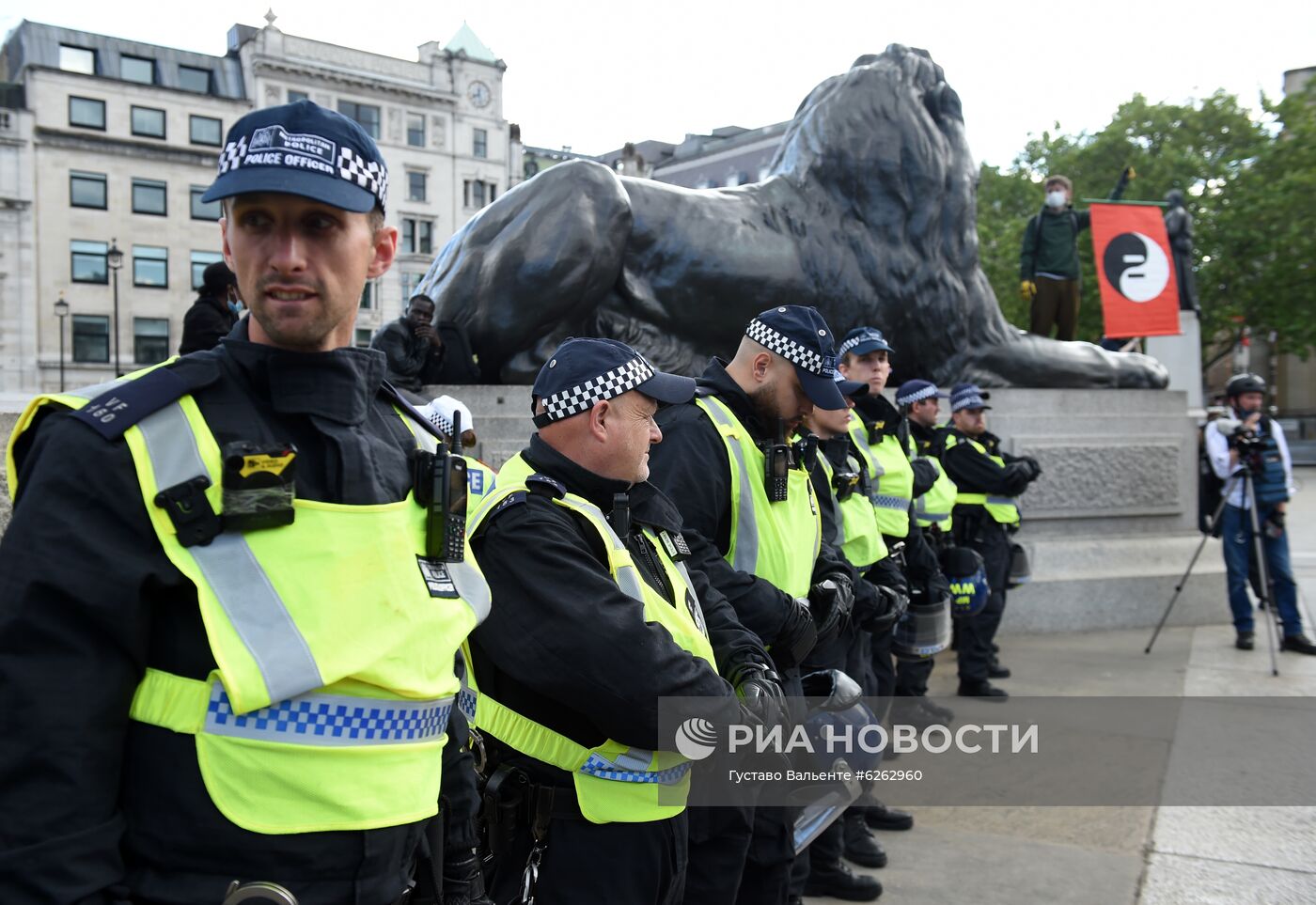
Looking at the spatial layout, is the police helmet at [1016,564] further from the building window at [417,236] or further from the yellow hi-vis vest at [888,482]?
the building window at [417,236]

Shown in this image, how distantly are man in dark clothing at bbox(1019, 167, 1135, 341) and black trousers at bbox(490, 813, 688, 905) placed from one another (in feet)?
27.2

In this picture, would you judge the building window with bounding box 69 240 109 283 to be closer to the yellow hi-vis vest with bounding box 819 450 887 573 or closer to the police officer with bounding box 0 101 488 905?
the yellow hi-vis vest with bounding box 819 450 887 573

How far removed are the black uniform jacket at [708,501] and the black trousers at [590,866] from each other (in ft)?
2.82

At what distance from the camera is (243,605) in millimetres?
1421

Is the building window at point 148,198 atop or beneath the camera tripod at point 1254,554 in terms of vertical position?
atop

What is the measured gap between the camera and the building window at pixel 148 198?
45.9 m

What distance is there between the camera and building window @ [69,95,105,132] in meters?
45.9

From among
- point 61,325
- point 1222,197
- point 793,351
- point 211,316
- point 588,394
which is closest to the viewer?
point 588,394

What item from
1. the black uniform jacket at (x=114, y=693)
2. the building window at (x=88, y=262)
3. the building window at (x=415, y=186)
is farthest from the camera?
the building window at (x=415, y=186)

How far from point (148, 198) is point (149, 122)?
153 inches

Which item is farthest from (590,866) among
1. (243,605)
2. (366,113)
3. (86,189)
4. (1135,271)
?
(366,113)

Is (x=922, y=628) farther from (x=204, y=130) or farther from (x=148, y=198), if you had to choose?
(x=204, y=130)

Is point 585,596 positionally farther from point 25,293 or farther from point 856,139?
point 25,293

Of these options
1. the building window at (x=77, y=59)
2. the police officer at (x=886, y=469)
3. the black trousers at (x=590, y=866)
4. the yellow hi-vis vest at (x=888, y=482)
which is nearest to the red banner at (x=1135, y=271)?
the police officer at (x=886, y=469)
